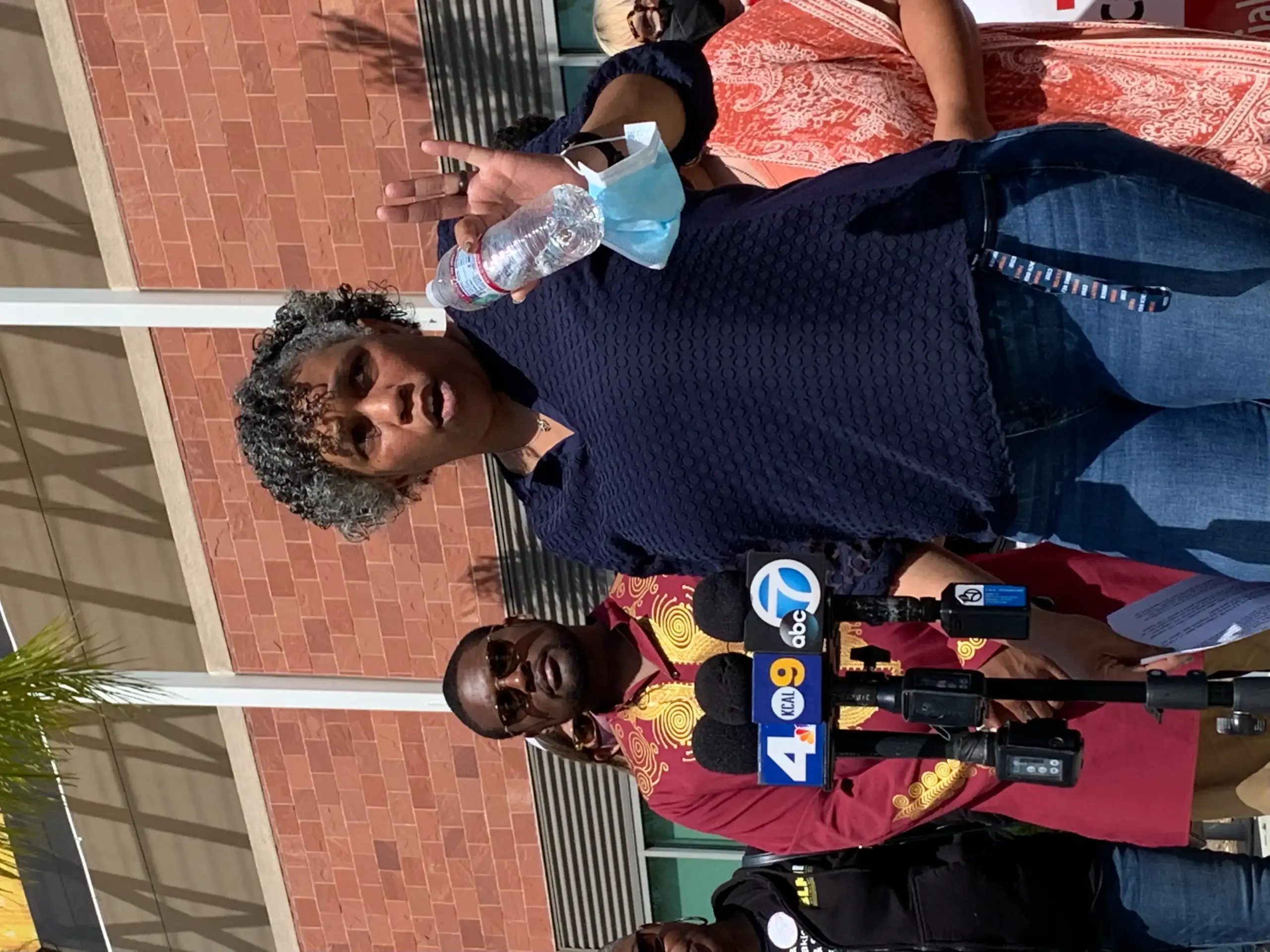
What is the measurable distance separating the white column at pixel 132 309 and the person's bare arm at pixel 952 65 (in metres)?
2.38

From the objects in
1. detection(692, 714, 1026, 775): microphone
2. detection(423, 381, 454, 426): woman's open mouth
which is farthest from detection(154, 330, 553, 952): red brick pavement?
detection(692, 714, 1026, 775): microphone

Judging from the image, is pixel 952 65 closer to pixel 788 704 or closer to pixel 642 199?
pixel 642 199

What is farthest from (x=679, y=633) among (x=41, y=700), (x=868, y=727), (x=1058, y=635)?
(x=41, y=700)

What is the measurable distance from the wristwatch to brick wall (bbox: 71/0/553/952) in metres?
2.94

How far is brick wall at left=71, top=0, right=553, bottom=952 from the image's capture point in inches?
172

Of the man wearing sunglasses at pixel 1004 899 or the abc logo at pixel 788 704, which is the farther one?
the man wearing sunglasses at pixel 1004 899

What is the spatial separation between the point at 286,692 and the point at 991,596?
3948 millimetres

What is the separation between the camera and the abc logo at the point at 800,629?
1618mm

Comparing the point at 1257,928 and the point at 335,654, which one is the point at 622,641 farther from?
the point at 335,654

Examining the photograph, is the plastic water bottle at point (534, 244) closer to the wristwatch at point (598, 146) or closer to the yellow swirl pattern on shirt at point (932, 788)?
the wristwatch at point (598, 146)

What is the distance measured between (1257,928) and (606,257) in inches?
91.6

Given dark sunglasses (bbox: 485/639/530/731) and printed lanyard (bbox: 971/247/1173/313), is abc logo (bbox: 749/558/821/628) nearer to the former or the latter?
printed lanyard (bbox: 971/247/1173/313)

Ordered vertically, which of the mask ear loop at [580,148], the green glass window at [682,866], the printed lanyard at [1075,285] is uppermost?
the mask ear loop at [580,148]

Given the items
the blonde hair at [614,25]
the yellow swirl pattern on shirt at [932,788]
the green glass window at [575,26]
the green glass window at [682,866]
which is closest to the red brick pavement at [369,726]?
the green glass window at [682,866]
